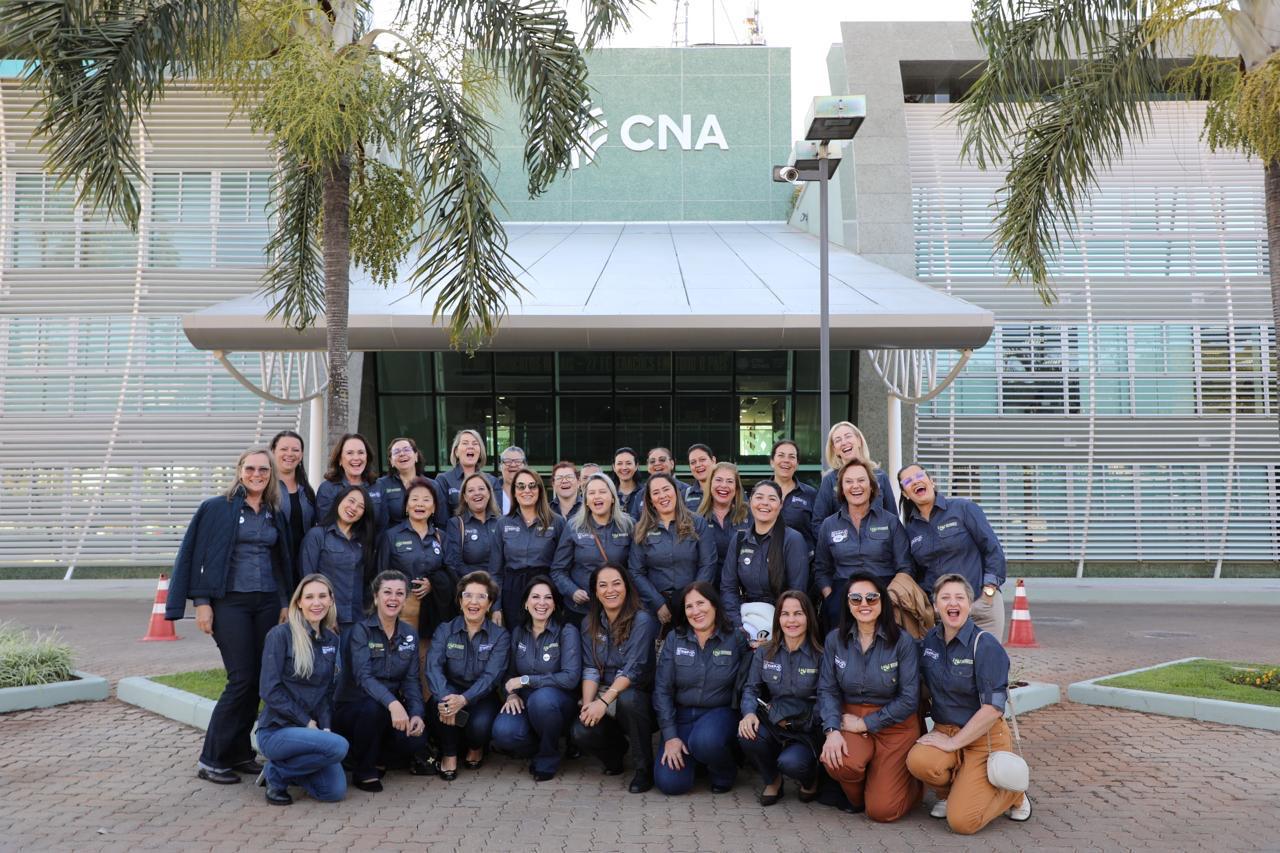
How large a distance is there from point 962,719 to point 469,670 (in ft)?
9.95

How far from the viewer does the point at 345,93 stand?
8.88 m

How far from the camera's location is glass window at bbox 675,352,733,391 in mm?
21156

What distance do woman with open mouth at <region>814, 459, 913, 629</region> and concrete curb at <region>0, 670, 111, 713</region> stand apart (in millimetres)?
6167

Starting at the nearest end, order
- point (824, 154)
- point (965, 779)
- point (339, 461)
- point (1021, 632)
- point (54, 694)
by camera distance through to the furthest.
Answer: point (965, 779) → point (339, 461) → point (54, 694) → point (824, 154) → point (1021, 632)

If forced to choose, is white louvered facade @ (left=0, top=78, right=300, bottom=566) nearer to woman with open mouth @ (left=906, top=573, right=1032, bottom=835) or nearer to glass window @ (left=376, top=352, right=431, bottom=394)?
glass window @ (left=376, top=352, right=431, bottom=394)

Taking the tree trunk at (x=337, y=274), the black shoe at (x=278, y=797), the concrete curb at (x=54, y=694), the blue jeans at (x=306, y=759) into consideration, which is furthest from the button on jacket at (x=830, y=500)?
the concrete curb at (x=54, y=694)

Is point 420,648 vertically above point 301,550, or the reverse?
point 301,550

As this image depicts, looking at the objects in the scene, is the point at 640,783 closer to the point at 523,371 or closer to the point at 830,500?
the point at 830,500

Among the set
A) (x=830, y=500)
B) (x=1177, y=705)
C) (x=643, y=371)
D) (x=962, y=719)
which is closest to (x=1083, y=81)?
(x=830, y=500)

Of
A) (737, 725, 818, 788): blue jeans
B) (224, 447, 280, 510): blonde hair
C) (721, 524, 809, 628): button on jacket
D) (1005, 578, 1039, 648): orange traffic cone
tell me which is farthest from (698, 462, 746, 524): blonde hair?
(1005, 578, 1039, 648): orange traffic cone

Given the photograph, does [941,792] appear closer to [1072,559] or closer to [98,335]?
[1072,559]

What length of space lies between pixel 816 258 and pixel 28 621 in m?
13.3

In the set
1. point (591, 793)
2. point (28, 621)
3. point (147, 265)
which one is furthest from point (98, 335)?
point (591, 793)

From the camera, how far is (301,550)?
7465mm
